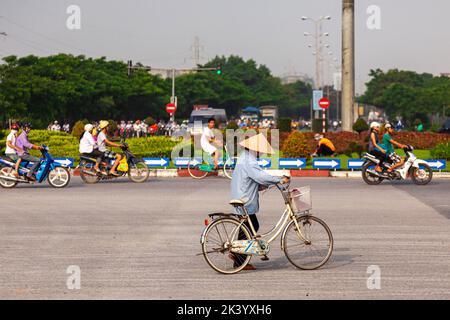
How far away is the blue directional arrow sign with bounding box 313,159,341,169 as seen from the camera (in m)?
27.7

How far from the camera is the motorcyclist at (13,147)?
22234 mm

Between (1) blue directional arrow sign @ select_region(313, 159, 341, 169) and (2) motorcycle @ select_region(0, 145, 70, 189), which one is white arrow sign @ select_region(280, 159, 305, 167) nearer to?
(1) blue directional arrow sign @ select_region(313, 159, 341, 169)

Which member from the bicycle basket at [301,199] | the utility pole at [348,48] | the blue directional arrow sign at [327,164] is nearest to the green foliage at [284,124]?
the utility pole at [348,48]

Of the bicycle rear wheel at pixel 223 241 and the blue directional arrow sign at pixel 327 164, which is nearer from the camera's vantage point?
the bicycle rear wheel at pixel 223 241

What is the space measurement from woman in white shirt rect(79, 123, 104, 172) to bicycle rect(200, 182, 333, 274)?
1359 cm

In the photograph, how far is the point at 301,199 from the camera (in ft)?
33.4

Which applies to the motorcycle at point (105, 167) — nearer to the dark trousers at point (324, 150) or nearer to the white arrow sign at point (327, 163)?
the white arrow sign at point (327, 163)

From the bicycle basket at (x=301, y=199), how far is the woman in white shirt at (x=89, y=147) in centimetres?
1385

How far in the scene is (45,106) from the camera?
84.4 metres

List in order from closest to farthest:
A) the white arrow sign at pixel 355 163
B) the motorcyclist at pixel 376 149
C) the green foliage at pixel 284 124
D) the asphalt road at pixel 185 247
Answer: the asphalt road at pixel 185 247 → the motorcyclist at pixel 376 149 → the white arrow sign at pixel 355 163 → the green foliage at pixel 284 124

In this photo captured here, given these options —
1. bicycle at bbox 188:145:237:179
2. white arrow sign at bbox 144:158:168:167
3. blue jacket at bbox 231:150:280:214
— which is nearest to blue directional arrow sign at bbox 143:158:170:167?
white arrow sign at bbox 144:158:168:167
